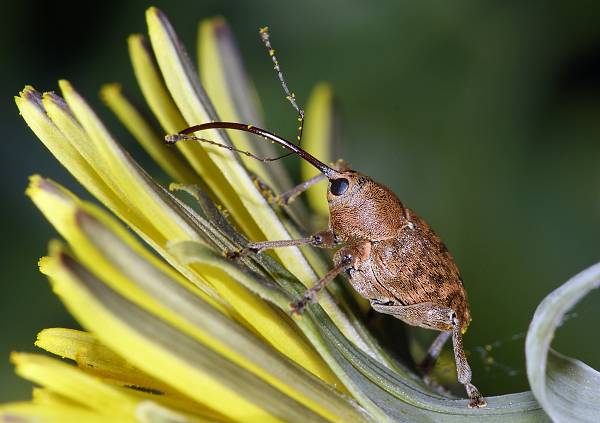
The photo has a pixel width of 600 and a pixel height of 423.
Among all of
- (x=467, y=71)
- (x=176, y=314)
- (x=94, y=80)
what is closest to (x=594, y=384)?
(x=176, y=314)

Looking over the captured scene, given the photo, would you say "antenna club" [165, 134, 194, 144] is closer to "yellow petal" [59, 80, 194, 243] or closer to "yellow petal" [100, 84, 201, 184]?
"yellow petal" [100, 84, 201, 184]

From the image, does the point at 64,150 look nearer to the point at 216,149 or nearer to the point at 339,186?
the point at 216,149

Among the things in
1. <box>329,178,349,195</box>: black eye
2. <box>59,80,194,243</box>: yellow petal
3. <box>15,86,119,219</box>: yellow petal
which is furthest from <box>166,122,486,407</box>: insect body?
<box>59,80,194,243</box>: yellow petal


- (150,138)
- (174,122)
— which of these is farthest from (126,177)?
(150,138)

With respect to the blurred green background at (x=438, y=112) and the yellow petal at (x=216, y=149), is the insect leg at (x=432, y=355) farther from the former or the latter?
the blurred green background at (x=438, y=112)

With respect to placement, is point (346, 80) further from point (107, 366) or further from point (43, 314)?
point (107, 366)
